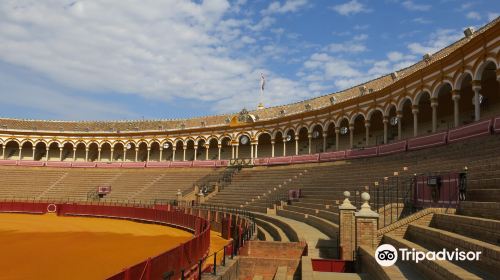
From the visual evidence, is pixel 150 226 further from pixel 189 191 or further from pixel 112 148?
pixel 112 148

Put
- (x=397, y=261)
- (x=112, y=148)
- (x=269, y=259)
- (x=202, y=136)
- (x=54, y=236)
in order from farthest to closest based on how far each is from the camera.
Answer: (x=112, y=148) → (x=202, y=136) → (x=54, y=236) → (x=269, y=259) → (x=397, y=261)

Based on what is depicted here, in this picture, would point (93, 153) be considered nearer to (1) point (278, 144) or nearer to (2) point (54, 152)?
(2) point (54, 152)

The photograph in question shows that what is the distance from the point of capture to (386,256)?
8797mm

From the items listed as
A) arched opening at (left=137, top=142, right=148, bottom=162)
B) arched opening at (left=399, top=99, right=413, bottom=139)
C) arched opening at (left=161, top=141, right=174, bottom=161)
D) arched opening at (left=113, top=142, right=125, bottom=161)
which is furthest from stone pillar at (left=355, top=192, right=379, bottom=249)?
arched opening at (left=113, top=142, right=125, bottom=161)

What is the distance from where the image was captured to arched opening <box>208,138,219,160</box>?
5427 cm

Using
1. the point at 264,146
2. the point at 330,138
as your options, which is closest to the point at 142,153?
the point at 264,146

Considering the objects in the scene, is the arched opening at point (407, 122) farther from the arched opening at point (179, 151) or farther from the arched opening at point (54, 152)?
the arched opening at point (54, 152)

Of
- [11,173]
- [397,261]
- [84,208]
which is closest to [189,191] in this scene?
[84,208]

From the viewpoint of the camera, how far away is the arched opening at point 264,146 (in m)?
49.8

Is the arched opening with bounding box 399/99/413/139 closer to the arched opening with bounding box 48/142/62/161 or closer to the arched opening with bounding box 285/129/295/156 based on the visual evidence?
the arched opening with bounding box 285/129/295/156

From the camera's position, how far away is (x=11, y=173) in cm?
5244

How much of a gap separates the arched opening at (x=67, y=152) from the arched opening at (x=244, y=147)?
26.0 metres

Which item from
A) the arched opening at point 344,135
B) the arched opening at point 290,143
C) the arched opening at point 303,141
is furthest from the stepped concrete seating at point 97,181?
the arched opening at point 344,135

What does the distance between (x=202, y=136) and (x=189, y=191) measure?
41.8ft
